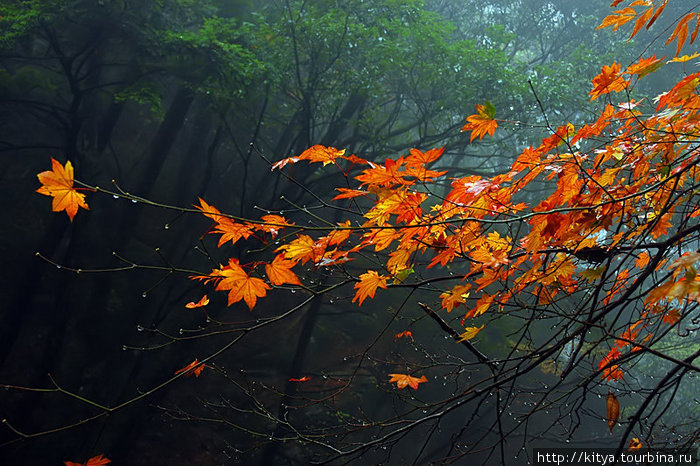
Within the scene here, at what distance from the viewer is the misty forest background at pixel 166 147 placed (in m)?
5.86

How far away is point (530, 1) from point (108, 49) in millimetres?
9454

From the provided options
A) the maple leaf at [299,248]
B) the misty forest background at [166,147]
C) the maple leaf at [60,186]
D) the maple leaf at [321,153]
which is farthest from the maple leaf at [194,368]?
the misty forest background at [166,147]

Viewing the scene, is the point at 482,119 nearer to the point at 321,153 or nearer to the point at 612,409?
the point at 321,153

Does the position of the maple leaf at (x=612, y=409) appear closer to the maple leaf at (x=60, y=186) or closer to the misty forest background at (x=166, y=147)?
the maple leaf at (x=60, y=186)

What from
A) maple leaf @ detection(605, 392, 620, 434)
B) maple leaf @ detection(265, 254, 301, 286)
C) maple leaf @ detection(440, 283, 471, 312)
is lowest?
maple leaf @ detection(605, 392, 620, 434)

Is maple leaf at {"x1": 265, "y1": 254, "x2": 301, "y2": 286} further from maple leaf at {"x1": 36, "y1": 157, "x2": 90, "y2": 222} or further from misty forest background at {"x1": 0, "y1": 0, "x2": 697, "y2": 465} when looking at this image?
misty forest background at {"x1": 0, "y1": 0, "x2": 697, "y2": 465}

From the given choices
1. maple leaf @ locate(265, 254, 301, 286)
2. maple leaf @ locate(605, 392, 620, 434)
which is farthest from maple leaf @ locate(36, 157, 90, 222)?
maple leaf @ locate(605, 392, 620, 434)

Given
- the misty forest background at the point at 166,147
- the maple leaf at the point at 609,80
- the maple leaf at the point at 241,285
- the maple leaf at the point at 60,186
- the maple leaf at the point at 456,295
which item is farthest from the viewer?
the misty forest background at the point at 166,147

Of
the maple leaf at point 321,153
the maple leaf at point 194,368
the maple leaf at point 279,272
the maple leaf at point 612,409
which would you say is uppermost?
the maple leaf at point 321,153

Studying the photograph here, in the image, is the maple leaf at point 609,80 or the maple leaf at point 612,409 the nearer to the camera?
the maple leaf at point 612,409

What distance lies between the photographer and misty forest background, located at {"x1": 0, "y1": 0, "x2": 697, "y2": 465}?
586 centimetres

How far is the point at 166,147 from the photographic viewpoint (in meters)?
7.30

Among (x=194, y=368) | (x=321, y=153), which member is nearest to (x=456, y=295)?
(x=321, y=153)

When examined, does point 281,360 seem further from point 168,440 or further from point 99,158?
point 99,158
